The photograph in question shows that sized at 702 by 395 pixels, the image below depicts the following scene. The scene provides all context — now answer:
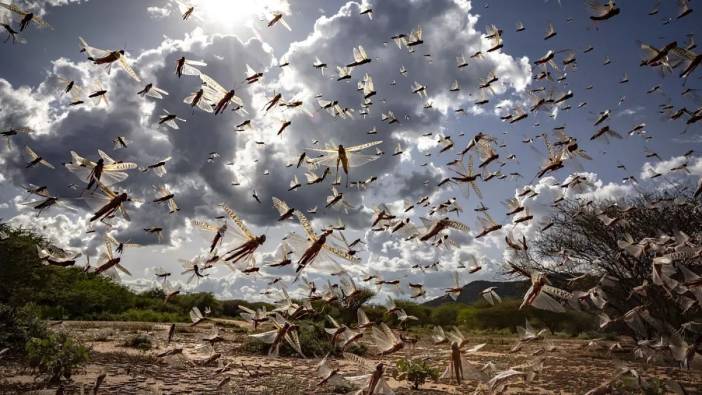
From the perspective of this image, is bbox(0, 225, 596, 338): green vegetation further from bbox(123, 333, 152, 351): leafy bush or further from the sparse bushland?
the sparse bushland

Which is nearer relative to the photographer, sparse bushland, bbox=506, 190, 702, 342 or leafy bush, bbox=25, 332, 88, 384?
leafy bush, bbox=25, 332, 88, 384

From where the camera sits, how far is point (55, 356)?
22.1ft

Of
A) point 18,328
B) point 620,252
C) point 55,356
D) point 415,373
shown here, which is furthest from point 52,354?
point 620,252

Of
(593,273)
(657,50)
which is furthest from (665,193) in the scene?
(657,50)

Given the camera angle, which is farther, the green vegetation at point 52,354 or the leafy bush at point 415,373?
the leafy bush at point 415,373

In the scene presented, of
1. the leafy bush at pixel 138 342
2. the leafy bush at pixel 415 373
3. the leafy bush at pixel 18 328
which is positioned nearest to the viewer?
the leafy bush at pixel 415 373

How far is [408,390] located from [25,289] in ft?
45.7

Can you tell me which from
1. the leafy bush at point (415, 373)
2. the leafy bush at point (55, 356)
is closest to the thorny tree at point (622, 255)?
the leafy bush at point (415, 373)

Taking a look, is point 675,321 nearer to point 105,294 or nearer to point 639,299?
point 639,299

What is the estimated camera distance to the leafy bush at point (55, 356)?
665 cm

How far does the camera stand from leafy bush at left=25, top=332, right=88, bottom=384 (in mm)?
6652

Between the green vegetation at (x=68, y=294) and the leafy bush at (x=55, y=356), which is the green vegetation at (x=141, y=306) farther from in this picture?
the leafy bush at (x=55, y=356)

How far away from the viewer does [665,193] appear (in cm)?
1931

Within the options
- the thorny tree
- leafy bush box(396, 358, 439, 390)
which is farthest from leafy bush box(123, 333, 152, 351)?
the thorny tree
